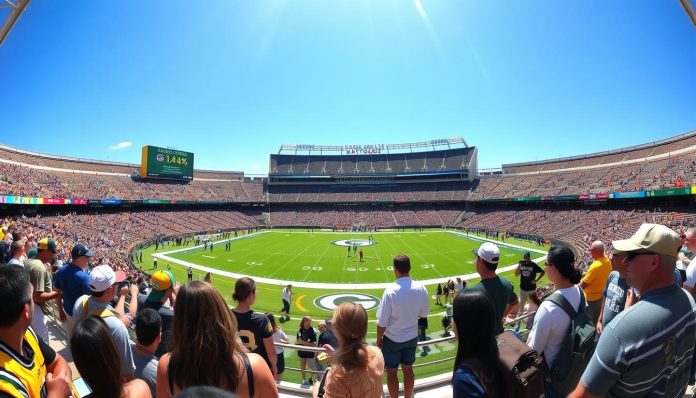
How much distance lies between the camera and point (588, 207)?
173ft

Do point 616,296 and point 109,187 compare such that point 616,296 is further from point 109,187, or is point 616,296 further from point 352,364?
point 109,187

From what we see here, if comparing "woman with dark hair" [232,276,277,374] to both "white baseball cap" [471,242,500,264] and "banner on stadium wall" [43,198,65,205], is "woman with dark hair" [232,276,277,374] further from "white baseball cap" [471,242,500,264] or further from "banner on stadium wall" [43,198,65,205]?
"banner on stadium wall" [43,198,65,205]

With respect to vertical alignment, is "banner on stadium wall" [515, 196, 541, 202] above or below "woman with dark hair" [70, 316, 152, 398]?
above

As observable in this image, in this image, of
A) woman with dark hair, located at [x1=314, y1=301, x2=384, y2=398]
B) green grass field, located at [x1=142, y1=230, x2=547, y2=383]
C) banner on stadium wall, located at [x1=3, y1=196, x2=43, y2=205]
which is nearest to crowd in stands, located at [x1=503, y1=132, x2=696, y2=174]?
green grass field, located at [x1=142, y1=230, x2=547, y2=383]

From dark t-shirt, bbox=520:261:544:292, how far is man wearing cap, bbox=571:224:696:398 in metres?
6.03

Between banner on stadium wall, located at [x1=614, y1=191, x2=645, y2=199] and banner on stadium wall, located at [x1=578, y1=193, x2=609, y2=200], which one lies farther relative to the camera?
banner on stadium wall, located at [x1=578, y1=193, x2=609, y2=200]

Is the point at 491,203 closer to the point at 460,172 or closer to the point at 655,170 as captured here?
the point at 460,172

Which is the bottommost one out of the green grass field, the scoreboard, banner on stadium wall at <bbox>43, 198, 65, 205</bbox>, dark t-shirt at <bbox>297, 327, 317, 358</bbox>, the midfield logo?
the green grass field

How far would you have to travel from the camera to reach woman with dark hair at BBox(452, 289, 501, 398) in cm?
215

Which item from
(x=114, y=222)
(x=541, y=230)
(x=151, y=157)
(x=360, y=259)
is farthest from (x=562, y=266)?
(x=151, y=157)

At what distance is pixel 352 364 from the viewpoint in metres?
2.76

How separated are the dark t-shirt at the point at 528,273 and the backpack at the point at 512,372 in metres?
6.30

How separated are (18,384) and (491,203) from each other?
78.7m

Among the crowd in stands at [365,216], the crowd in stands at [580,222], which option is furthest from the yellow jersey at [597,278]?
the crowd in stands at [365,216]
